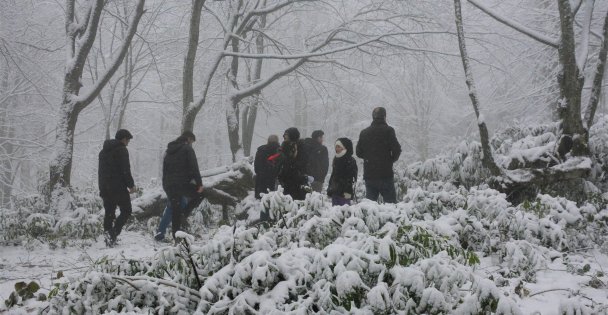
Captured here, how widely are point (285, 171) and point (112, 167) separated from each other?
8.57ft

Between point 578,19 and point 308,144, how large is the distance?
9.55 meters

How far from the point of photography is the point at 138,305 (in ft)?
7.96

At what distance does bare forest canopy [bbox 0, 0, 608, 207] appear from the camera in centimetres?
777

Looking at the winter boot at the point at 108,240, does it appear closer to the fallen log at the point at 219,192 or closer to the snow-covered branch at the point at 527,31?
the fallen log at the point at 219,192

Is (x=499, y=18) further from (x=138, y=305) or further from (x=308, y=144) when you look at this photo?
(x=138, y=305)

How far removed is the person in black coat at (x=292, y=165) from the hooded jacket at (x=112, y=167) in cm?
232

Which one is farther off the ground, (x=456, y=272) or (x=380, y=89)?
(x=380, y=89)

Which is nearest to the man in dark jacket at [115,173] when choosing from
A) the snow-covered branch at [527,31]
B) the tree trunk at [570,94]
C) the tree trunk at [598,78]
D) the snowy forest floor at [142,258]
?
the snowy forest floor at [142,258]

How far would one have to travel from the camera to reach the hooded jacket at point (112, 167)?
686 centimetres

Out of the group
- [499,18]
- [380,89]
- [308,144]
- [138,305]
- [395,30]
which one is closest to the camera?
[138,305]

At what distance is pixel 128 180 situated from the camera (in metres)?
6.93

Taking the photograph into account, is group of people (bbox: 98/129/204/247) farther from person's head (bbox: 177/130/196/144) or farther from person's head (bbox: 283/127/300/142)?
person's head (bbox: 283/127/300/142)

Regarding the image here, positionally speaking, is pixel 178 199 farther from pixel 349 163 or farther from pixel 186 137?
pixel 349 163

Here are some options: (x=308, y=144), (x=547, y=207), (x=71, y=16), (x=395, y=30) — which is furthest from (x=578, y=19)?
(x=71, y=16)
